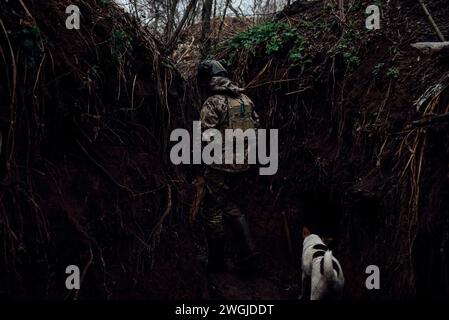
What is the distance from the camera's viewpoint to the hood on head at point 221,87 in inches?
197

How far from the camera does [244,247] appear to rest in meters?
4.96

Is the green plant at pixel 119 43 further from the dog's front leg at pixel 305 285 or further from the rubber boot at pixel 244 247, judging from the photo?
the dog's front leg at pixel 305 285

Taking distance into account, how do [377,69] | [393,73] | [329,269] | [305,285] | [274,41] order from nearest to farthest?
[329,269] → [305,285] → [393,73] → [377,69] → [274,41]

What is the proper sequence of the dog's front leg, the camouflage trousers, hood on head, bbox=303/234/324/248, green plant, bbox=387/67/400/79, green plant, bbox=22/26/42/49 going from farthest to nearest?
the camouflage trousers < green plant, bbox=387/67/400/79 < hood on head, bbox=303/234/324/248 < the dog's front leg < green plant, bbox=22/26/42/49

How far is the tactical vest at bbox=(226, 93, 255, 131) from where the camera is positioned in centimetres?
496

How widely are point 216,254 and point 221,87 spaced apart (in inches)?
81.8

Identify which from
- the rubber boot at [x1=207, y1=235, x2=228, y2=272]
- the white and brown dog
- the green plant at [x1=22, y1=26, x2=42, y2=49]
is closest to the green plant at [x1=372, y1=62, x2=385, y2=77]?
the white and brown dog

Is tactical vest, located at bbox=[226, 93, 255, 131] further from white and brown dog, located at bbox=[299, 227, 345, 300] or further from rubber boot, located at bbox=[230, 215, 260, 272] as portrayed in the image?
white and brown dog, located at bbox=[299, 227, 345, 300]

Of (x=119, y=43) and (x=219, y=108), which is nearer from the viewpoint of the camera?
(x=119, y=43)

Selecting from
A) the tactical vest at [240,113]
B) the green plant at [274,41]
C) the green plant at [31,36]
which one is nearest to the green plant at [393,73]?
the green plant at [274,41]

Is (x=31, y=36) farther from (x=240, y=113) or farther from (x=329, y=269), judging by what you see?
(x=329, y=269)

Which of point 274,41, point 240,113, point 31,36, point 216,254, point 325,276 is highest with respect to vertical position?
point 274,41

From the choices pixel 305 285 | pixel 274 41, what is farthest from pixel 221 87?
pixel 305 285

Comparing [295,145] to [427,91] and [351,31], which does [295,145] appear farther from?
[427,91]
